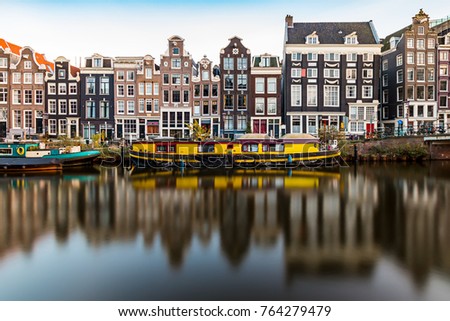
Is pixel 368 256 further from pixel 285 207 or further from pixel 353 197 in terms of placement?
A: pixel 353 197

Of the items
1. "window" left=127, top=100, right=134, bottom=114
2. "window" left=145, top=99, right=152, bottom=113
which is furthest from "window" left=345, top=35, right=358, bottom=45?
"window" left=127, top=100, right=134, bottom=114

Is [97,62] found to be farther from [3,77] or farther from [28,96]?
[3,77]

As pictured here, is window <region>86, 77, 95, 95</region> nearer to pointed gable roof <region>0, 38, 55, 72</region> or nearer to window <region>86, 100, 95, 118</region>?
window <region>86, 100, 95, 118</region>

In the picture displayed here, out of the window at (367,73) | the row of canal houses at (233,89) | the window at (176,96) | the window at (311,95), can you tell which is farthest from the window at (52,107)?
the window at (367,73)

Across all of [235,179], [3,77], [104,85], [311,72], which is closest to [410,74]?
[311,72]

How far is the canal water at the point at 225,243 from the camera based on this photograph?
8.39 m

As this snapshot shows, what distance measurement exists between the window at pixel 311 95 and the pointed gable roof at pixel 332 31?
5.30m

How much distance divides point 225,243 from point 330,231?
11.3 feet

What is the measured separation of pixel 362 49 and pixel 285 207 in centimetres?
3635

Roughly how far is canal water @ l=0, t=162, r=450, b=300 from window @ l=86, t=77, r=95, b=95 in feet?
92.4

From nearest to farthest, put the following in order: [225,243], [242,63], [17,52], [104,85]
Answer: [225,243] → [242,63] → [104,85] → [17,52]

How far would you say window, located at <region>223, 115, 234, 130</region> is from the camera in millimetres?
47938

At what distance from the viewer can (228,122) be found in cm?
4812
